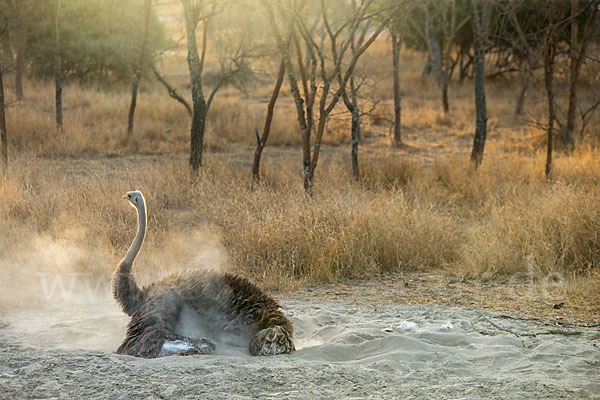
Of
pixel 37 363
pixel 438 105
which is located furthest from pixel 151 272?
pixel 438 105

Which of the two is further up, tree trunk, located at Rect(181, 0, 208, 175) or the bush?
the bush

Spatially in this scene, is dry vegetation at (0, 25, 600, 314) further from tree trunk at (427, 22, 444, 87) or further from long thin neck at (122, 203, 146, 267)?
tree trunk at (427, 22, 444, 87)

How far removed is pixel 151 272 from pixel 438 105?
588 inches

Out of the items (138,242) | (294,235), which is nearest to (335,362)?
(138,242)

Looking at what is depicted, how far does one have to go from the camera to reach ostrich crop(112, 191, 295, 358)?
3.89 m

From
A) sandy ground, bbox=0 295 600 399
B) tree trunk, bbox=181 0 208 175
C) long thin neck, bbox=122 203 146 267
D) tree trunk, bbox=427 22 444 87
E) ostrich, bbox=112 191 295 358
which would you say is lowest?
sandy ground, bbox=0 295 600 399

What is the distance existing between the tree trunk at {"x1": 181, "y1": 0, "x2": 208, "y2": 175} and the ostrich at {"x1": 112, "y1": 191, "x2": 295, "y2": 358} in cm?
521

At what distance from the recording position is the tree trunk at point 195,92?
9.27 m

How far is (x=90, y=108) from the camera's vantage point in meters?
15.2

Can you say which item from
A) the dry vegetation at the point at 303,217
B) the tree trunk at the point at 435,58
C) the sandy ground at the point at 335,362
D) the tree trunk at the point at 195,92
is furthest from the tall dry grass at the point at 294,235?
the tree trunk at the point at 435,58

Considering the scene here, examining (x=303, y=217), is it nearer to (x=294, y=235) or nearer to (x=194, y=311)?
(x=294, y=235)

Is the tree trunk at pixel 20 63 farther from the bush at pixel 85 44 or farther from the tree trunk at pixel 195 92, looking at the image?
the tree trunk at pixel 195 92

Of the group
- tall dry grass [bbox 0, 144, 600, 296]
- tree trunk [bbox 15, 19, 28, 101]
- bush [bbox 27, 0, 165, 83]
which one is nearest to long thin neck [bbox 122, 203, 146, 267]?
tall dry grass [bbox 0, 144, 600, 296]

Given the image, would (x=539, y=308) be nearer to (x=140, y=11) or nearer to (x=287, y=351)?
(x=287, y=351)
